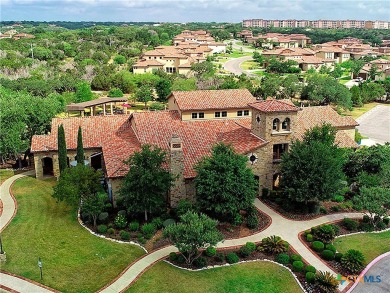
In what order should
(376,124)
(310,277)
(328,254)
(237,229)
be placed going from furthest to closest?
(376,124), (237,229), (328,254), (310,277)

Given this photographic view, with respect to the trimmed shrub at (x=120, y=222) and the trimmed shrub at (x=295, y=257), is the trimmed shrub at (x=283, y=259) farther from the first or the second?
the trimmed shrub at (x=120, y=222)

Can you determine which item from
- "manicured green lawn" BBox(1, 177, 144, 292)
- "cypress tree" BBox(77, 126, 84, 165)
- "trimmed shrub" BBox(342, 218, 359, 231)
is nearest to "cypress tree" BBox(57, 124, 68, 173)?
"cypress tree" BBox(77, 126, 84, 165)

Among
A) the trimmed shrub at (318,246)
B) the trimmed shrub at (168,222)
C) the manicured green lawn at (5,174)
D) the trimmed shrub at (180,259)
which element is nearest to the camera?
the trimmed shrub at (180,259)

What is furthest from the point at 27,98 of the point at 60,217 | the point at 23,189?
the point at 60,217

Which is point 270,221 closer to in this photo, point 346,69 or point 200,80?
point 200,80

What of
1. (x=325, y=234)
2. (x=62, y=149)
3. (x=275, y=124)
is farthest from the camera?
(x=62, y=149)

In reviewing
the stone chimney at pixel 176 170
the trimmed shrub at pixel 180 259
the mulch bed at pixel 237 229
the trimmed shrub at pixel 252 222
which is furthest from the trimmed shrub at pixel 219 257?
the stone chimney at pixel 176 170

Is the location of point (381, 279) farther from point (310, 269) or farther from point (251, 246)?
point (251, 246)

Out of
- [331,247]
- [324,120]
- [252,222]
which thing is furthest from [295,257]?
[324,120]
